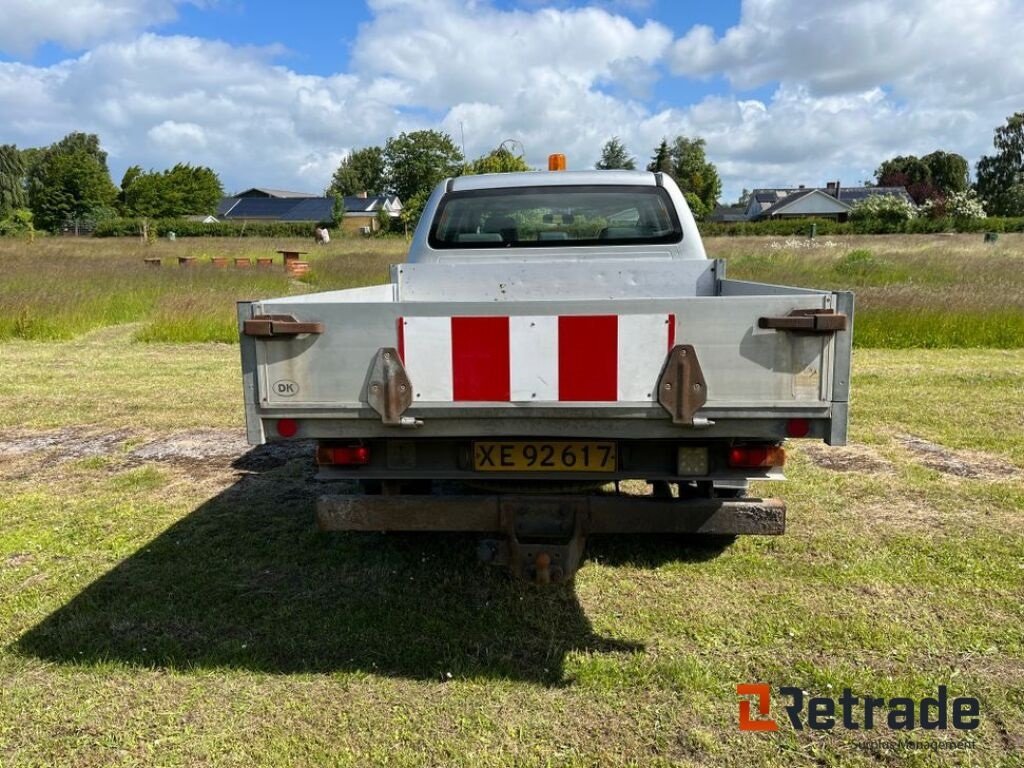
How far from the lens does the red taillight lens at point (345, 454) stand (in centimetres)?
307

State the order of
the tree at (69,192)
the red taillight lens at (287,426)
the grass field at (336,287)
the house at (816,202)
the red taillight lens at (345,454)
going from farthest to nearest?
the house at (816,202) < the tree at (69,192) < the grass field at (336,287) < the red taillight lens at (345,454) < the red taillight lens at (287,426)

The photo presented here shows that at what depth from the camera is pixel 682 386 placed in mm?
2619

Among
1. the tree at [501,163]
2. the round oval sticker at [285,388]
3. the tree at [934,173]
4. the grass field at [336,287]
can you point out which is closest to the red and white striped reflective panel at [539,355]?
the round oval sticker at [285,388]

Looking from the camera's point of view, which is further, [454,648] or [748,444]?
[454,648]

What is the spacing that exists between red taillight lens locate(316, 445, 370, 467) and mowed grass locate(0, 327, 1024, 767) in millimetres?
835

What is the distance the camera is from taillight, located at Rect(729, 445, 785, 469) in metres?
2.96

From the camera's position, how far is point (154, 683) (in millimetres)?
2969

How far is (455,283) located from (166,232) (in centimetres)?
5951

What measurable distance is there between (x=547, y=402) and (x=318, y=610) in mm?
1716

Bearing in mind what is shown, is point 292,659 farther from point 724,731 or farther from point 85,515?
point 85,515

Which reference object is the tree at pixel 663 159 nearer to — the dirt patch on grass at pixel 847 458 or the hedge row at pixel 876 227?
the hedge row at pixel 876 227

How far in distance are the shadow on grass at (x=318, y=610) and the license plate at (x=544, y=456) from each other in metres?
0.83

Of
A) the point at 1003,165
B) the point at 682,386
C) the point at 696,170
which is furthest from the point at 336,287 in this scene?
the point at 1003,165

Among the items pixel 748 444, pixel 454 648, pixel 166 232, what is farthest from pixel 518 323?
pixel 166 232
